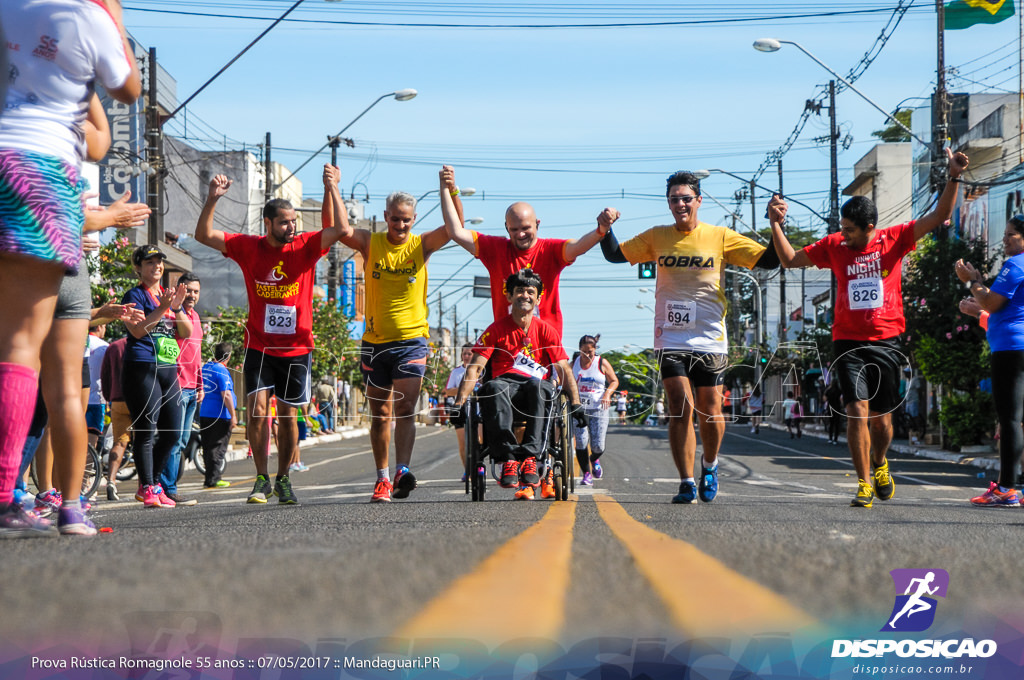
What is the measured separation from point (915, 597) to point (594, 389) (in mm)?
11823

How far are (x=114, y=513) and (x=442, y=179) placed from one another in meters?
3.45

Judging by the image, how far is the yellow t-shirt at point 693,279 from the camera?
938 cm

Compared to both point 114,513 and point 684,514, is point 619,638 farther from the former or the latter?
point 114,513

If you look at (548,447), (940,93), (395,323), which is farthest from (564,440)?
(940,93)

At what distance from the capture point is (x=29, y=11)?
526 cm

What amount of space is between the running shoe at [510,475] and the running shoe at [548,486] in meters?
0.54

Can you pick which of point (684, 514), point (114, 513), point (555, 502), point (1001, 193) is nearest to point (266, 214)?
point (114, 513)

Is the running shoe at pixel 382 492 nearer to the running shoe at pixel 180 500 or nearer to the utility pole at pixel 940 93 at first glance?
the running shoe at pixel 180 500

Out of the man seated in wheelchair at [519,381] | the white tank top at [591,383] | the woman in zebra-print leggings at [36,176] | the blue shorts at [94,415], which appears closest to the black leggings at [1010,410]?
the man seated in wheelchair at [519,381]

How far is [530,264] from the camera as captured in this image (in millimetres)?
9594

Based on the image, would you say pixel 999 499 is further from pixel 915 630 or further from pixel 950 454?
pixel 950 454

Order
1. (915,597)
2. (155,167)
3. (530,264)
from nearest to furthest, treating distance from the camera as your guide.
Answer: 1. (915,597)
2. (530,264)
3. (155,167)

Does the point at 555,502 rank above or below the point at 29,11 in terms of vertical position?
below

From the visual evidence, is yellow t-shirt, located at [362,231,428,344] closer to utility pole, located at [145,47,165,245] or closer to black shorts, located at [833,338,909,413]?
black shorts, located at [833,338,909,413]
